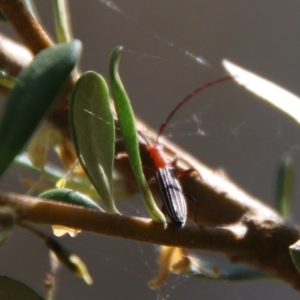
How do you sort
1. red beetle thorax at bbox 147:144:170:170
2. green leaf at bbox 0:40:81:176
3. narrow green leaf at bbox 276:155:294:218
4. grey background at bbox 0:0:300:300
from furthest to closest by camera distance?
1. grey background at bbox 0:0:300:300
2. narrow green leaf at bbox 276:155:294:218
3. red beetle thorax at bbox 147:144:170:170
4. green leaf at bbox 0:40:81:176

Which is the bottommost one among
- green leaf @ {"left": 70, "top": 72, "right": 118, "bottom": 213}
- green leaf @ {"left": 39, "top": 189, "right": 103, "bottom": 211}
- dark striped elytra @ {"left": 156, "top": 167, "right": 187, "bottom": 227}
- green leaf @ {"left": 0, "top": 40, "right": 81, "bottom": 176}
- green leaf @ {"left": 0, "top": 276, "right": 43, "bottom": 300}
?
green leaf @ {"left": 0, "top": 276, "right": 43, "bottom": 300}

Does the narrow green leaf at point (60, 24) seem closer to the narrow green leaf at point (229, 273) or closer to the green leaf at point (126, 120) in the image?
the green leaf at point (126, 120)

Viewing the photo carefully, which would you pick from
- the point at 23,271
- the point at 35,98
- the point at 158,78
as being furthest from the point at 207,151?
the point at 35,98

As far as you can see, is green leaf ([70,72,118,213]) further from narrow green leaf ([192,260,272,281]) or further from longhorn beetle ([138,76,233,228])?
narrow green leaf ([192,260,272,281])

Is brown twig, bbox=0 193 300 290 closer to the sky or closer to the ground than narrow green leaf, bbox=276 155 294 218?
closer to the sky

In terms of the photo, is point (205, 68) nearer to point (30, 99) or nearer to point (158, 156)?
point (158, 156)

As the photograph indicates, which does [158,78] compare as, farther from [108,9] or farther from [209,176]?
[209,176]

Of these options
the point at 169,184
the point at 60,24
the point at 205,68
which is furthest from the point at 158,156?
the point at 205,68

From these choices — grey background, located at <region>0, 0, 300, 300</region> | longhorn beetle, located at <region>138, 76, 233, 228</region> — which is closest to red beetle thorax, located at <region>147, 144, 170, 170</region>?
longhorn beetle, located at <region>138, 76, 233, 228</region>
